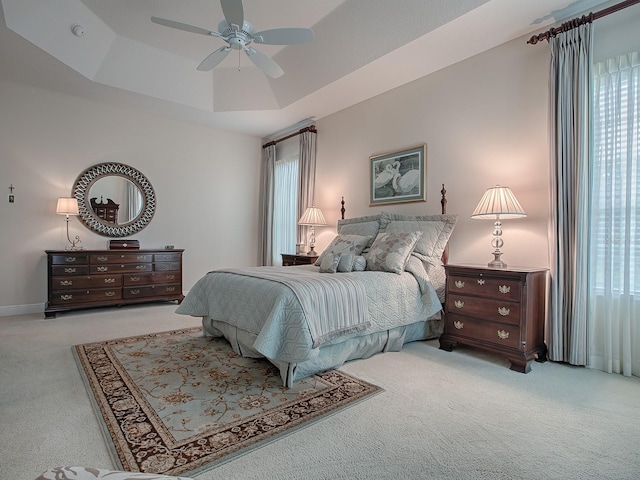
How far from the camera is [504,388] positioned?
244cm

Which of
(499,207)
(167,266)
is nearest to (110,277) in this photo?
(167,266)

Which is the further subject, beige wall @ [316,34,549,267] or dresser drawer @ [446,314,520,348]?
beige wall @ [316,34,549,267]

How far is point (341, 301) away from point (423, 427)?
40.2 inches

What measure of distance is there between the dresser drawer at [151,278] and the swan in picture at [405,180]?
352 centimetres

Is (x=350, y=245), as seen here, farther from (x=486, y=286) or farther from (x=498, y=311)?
(x=498, y=311)

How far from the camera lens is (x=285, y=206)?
6.40 m

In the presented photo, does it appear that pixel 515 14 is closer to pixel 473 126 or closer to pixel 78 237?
pixel 473 126

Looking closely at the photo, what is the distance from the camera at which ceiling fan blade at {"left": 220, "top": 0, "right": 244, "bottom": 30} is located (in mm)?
2576

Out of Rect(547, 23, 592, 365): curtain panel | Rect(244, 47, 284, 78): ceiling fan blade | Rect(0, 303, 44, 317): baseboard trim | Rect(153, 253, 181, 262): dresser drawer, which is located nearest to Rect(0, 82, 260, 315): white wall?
Rect(0, 303, 44, 317): baseboard trim

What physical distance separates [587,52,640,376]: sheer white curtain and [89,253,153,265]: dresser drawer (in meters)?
5.23

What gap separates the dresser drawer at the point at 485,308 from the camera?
9.23ft

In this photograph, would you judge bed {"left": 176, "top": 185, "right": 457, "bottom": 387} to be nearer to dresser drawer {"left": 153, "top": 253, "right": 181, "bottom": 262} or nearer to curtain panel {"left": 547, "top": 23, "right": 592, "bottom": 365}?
curtain panel {"left": 547, "top": 23, "right": 592, "bottom": 365}

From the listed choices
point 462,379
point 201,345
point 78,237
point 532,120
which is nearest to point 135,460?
point 201,345

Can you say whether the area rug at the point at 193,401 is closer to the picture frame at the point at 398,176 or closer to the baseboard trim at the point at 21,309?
the baseboard trim at the point at 21,309
